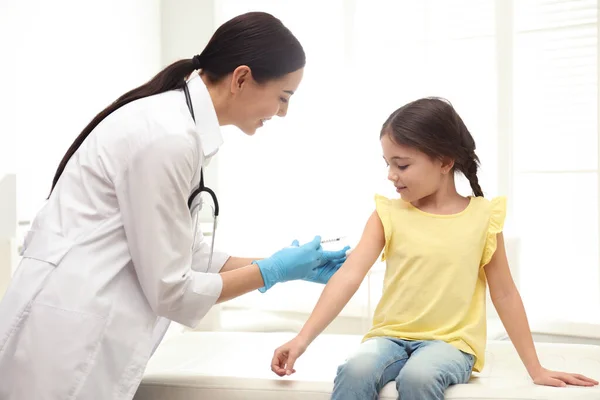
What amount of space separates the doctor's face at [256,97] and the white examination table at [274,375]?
568 mm

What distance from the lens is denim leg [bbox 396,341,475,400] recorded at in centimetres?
143

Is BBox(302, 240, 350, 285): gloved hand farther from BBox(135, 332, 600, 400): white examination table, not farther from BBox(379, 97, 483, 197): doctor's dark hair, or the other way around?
BBox(379, 97, 483, 197): doctor's dark hair

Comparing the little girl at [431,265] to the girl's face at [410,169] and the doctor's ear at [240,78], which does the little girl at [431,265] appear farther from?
the doctor's ear at [240,78]

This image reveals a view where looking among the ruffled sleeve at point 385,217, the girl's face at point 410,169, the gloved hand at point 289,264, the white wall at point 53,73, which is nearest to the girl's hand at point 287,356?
the gloved hand at point 289,264

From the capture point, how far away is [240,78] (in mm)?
1612

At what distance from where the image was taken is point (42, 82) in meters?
3.15

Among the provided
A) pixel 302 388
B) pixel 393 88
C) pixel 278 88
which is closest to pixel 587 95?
pixel 393 88

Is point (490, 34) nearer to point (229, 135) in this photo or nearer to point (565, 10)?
point (565, 10)

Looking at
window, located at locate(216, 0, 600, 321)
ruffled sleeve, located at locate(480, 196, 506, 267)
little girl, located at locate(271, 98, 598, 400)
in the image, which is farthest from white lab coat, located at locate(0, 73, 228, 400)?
window, located at locate(216, 0, 600, 321)

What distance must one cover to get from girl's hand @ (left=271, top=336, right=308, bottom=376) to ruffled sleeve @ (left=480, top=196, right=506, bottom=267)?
0.46 meters

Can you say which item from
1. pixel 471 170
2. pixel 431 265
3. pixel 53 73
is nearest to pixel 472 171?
pixel 471 170

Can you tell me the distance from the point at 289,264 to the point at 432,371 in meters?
0.39

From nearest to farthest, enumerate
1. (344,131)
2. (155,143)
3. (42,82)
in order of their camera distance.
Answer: (155,143)
(42,82)
(344,131)

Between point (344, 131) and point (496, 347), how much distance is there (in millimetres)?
2094
